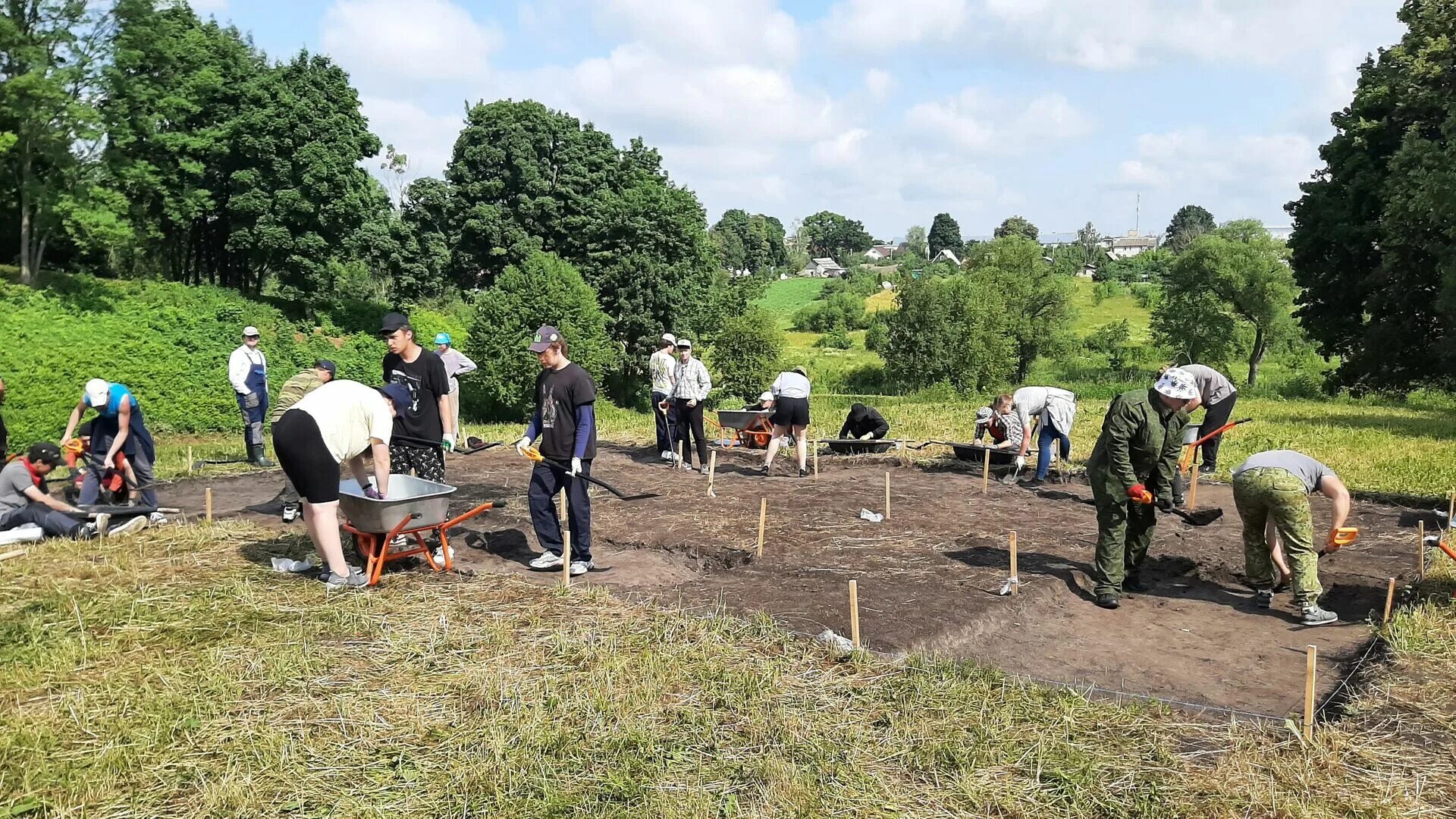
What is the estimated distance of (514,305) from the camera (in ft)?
68.0

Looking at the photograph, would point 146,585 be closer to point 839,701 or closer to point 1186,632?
point 839,701

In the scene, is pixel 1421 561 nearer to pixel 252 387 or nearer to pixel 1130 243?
pixel 252 387

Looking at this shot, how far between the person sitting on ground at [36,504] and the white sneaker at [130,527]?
0.01m

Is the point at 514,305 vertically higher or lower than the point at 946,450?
higher

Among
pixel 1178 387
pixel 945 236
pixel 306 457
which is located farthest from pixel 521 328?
pixel 945 236

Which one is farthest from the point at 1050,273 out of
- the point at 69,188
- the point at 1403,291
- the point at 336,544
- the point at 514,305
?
the point at 336,544

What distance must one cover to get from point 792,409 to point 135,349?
42.1 ft

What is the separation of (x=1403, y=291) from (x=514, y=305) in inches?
884

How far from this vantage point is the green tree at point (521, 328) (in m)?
20.5

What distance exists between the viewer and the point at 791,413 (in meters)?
11.2

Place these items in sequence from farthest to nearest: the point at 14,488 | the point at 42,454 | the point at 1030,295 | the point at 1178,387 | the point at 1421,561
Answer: the point at 1030,295, the point at 42,454, the point at 14,488, the point at 1421,561, the point at 1178,387

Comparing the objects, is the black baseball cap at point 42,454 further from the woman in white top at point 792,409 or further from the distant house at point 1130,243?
the distant house at point 1130,243

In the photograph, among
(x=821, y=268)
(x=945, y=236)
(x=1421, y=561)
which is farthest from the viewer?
(x=945, y=236)

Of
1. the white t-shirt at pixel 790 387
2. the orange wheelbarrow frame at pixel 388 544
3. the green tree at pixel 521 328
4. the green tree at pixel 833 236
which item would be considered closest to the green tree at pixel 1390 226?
the white t-shirt at pixel 790 387
